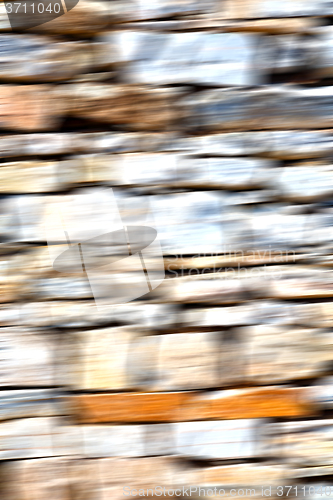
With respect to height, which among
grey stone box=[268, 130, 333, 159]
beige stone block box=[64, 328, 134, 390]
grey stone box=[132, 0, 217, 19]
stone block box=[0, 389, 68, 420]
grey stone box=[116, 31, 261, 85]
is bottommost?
stone block box=[0, 389, 68, 420]

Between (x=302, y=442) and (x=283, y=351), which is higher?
(x=283, y=351)

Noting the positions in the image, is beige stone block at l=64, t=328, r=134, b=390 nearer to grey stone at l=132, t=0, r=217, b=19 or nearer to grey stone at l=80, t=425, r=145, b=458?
grey stone at l=80, t=425, r=145, b=458

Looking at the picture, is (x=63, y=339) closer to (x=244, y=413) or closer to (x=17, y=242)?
(x=17, y=242)

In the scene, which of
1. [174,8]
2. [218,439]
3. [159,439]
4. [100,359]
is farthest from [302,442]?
[174,8]

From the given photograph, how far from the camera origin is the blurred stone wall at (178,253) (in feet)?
1.96

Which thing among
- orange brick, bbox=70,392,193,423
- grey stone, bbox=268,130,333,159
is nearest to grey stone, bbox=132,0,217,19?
grey stone, bbox=268,130,333,159

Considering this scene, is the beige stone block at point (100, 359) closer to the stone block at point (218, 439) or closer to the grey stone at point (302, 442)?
the stone block at point (218, 439)

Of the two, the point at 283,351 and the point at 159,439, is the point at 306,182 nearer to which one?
the point at 283,351

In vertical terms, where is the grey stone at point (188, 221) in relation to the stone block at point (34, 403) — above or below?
above

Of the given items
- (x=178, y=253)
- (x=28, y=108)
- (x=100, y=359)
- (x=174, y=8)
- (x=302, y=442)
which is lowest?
(x=302, y=442)

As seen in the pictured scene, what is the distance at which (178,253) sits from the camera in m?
0.62

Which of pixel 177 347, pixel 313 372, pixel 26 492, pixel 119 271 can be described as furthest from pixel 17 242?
pixel 313 372

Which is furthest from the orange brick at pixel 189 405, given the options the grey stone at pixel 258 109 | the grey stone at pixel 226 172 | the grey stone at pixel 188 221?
the grey stone at pixel 258 109

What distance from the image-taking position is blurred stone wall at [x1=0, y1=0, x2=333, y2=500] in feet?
1.96
